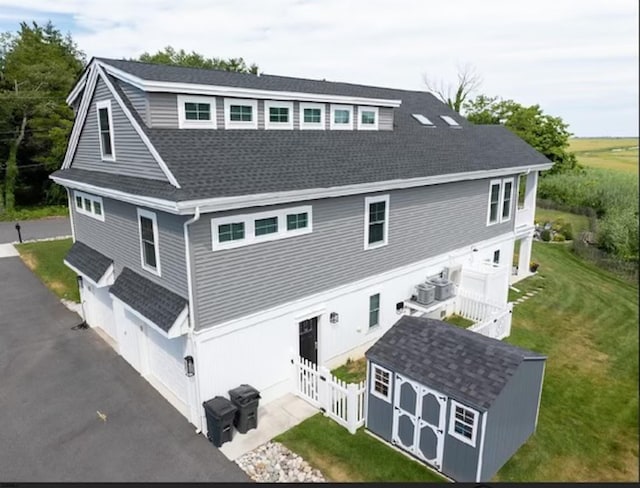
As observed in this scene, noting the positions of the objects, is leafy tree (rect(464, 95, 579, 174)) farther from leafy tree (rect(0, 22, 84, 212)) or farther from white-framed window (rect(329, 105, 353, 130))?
leafy tree (rect(0, 22, 84, 212))

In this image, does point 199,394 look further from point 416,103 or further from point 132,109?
point 416,103

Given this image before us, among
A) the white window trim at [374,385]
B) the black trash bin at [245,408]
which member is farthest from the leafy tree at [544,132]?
the black trash bin at [245,408]

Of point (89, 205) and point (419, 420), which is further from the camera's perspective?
point (89, 205)

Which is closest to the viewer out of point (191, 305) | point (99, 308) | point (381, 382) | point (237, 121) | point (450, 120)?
point (191, 305)

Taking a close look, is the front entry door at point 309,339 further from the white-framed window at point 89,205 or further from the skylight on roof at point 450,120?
the skylight on roof at point 450,120

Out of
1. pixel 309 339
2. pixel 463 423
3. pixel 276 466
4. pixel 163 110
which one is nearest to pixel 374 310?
pixel 309 339

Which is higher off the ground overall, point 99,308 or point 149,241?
point 149,241

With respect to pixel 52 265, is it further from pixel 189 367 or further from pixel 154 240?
pixel 189 367
